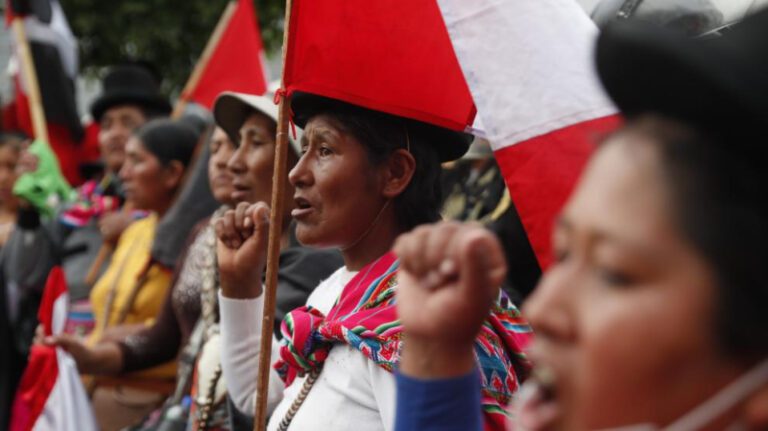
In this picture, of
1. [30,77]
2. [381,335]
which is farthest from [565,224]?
[30,77]

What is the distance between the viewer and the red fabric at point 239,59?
5.34m

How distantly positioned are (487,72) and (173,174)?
3453 mm

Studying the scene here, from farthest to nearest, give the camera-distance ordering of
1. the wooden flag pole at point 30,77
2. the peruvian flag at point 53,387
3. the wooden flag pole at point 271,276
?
the wooden flag pole at point 30,77 → the peruvian flag at point 53,387 → the wooden flag pole at point 271,276

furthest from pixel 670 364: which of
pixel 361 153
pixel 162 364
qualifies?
pixel 162 364

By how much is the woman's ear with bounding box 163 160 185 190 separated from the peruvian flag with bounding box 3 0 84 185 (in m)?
2.64

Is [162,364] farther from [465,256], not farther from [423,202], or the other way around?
[465,256]

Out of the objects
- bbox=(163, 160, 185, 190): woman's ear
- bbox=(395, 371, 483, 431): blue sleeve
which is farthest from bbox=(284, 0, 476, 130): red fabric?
bbox=(163, 160, 185, 190): woman's ear

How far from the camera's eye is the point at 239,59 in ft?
18.3

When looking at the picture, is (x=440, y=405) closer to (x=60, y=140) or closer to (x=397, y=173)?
(x=397, y=173)

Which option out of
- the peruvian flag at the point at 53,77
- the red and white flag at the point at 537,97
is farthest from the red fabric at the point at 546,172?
the peruvian flag at the point at 53,77

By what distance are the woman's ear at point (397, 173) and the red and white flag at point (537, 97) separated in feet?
1.22

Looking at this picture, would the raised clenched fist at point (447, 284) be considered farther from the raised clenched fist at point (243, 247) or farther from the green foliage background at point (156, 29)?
the green foliage background at point (156, 29)

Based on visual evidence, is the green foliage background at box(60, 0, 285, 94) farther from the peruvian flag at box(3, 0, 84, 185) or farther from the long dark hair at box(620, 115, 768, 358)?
the long dark hair at box(620, 115, 768, 358)

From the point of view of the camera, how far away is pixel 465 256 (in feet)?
4.39
